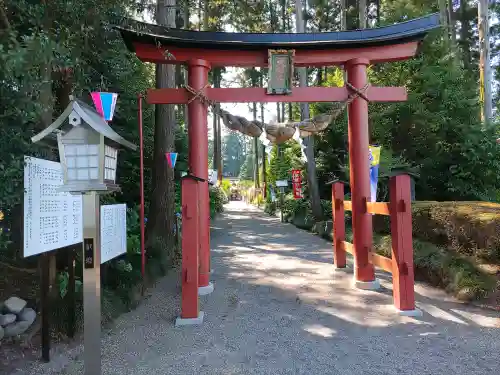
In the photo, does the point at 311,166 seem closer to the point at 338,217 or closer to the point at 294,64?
the point at 338,217

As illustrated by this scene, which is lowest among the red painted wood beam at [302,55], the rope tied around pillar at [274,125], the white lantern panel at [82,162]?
the white lantern panel at [82,162]

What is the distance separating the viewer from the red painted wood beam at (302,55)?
580 centimetres

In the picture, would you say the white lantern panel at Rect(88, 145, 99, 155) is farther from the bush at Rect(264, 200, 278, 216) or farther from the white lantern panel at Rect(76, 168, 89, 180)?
the bush at Rect(264, 200, 278, 216)

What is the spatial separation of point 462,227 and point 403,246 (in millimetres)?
1698

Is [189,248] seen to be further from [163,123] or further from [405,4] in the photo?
[405,4]

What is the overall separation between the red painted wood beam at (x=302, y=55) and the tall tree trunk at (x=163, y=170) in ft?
5.07

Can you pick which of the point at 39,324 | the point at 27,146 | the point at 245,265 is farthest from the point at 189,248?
the point at 245,265

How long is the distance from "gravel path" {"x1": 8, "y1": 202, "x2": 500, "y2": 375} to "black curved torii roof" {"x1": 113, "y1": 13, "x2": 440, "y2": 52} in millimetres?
3942

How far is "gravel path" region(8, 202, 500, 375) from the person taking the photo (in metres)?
3.20

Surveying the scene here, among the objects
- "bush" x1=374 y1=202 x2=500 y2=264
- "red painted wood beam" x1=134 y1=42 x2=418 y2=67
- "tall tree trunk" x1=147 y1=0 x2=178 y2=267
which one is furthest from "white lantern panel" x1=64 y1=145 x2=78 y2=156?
"bush" x1=374 y1=202 x2=500 y2=264

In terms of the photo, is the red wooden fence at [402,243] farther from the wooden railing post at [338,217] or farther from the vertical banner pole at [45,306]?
the vertical banner pole at [45,306]

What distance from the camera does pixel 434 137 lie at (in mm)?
10789

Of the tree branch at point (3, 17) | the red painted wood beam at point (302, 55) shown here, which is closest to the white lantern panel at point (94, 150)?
the tree branch at point (3, 17)

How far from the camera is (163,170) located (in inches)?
289
